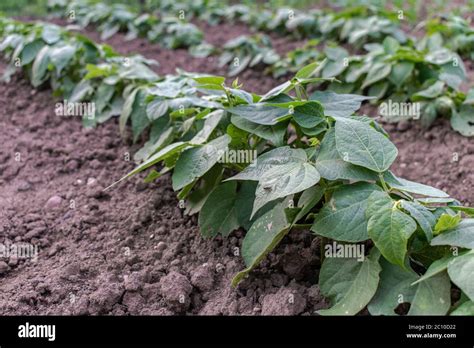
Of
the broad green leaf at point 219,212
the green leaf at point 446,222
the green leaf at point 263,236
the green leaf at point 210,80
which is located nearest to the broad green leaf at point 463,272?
the green leaf at point 446,222

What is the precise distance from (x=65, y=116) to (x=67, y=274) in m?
1.81

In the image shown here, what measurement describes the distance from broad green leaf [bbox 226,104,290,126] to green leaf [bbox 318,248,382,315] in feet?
1.90

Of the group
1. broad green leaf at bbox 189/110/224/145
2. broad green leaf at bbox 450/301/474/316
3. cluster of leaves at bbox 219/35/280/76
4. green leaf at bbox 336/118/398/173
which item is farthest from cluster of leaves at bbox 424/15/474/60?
broad green leaf at bbox 450/301/474/316

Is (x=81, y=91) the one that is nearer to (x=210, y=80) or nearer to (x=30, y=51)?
(x=30, y=51)

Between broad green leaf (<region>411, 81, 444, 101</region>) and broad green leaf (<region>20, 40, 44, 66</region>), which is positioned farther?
broad green leaf (<region>20, 40, 44, 66</region>)

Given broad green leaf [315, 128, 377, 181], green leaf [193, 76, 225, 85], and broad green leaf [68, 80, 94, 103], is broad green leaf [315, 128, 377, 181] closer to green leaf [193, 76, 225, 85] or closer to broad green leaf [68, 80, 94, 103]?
green leaf [193, 76, 225, 85]

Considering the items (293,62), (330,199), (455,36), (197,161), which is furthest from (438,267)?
(455,36)

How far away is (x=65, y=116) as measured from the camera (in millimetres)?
3945

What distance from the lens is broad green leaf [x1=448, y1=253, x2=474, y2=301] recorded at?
1.72m

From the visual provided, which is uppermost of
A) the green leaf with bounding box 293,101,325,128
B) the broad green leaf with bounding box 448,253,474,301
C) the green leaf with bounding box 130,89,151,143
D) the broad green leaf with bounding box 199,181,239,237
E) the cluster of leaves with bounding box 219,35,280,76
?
the green leaf with bounding box 293,101,325,128

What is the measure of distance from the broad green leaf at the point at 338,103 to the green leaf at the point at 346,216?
44 centimetres

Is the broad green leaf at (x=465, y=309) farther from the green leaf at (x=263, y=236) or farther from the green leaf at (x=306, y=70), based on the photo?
the green leaf at (x=306, y=70)

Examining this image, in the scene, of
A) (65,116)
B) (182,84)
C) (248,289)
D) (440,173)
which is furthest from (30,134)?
(440,173)
